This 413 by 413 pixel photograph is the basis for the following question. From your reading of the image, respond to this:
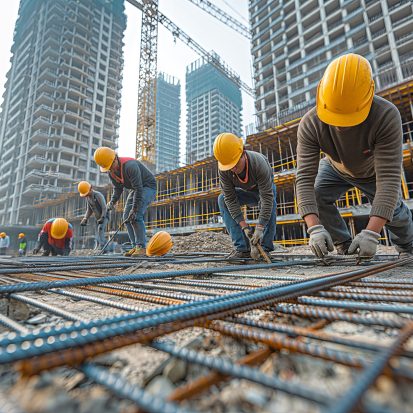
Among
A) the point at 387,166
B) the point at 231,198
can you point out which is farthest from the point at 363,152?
the point at 231,198

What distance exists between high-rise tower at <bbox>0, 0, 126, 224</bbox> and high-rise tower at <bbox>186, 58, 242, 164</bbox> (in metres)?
19.0

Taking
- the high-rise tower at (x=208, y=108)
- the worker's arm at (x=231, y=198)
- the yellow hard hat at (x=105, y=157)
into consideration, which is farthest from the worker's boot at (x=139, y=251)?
the high-rise tower at (x=208, y=108)

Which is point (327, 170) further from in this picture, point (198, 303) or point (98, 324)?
point (98, 324)

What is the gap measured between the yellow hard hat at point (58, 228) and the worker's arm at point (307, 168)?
15.1 feet

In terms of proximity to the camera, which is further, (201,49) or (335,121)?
(201,49)

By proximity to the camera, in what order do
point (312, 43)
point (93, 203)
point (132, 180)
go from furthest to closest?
point (312, 43), point (93, 203), point (132, 180)

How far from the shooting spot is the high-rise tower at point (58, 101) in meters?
33.4

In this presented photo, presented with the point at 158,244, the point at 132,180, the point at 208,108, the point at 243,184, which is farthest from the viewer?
the point at 208,108

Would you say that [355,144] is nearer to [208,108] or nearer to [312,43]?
[312,43]

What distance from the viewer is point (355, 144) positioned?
1.91 meters

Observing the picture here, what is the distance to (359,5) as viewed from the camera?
75.7 ft

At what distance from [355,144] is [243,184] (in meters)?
1.30

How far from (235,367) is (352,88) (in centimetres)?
186

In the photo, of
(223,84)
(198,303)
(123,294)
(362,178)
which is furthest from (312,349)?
(223,84)
